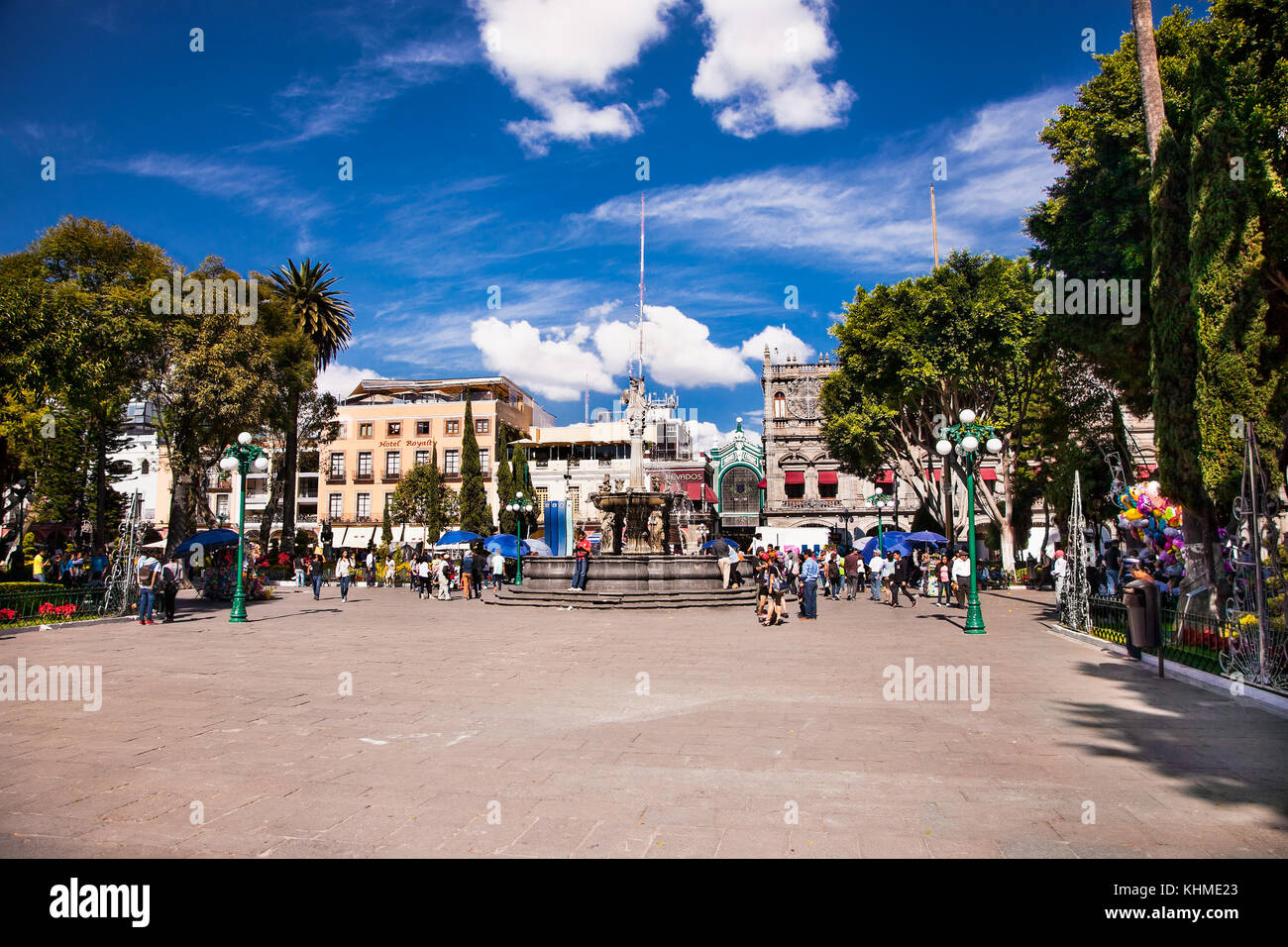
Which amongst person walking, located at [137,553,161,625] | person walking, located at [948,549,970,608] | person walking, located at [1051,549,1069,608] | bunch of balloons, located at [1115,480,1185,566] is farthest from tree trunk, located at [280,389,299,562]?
bunch of balloons, located at [1115,480,1185,566]

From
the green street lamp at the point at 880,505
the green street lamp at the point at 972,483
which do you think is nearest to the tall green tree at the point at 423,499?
the green street lamp at the point at 880,505

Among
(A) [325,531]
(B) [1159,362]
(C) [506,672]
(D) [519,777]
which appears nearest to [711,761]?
(D) [519,777]

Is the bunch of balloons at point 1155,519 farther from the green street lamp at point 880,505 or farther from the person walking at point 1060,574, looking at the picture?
the green street lamp at point 880,505

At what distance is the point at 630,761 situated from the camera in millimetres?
6359

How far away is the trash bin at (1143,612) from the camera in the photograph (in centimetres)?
1095

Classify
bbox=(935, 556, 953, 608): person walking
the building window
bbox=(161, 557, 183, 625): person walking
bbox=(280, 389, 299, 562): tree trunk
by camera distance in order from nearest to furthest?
bbox=(161, 557, 183, 625): person walking → bbox=(935, 556, 953, 608): person walking → bbox=(280, 389, 299, 562): tree trunk → the building window

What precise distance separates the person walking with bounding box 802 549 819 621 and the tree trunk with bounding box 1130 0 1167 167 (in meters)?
10.8

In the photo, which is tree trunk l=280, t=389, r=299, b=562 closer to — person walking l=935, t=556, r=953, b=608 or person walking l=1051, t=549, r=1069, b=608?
person walking l=935, t=556, r=953, b=608

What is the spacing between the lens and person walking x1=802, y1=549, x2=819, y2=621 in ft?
62.9

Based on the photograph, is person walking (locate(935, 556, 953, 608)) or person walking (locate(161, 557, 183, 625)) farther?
person walking (locate(935, 556, 953, 608))

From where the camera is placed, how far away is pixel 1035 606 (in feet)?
72.8

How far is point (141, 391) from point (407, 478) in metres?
21.6
